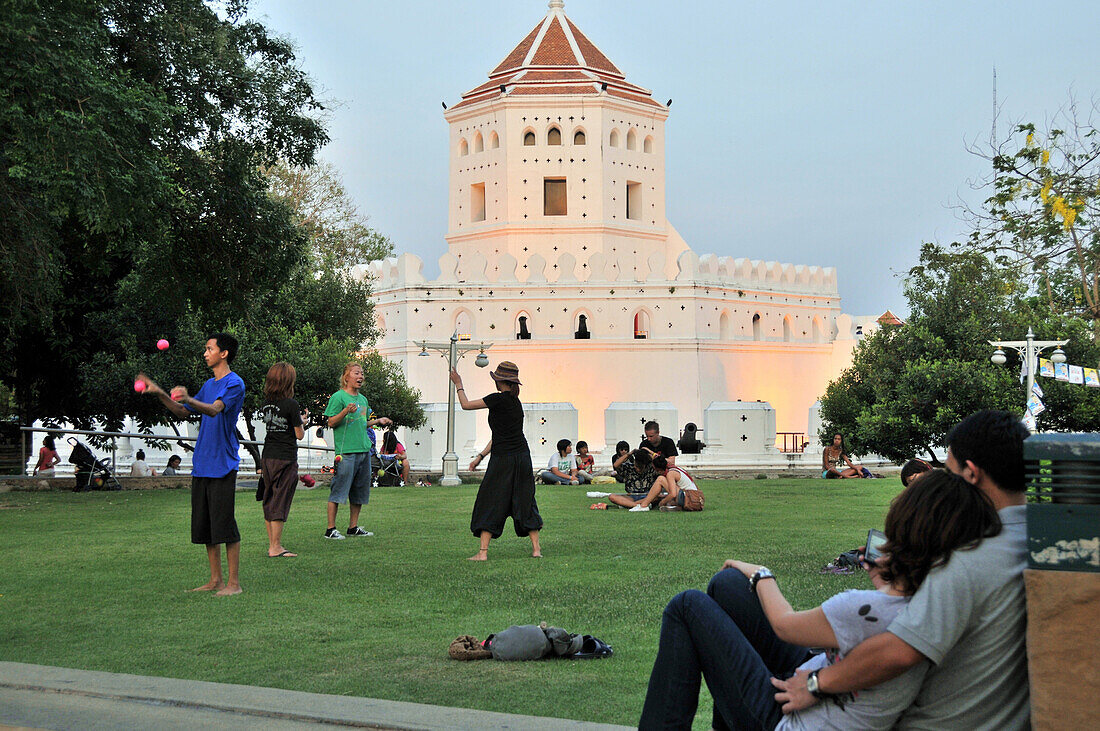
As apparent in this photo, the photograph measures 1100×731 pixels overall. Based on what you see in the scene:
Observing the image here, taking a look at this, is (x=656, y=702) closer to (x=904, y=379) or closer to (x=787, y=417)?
(x=904, y=379)

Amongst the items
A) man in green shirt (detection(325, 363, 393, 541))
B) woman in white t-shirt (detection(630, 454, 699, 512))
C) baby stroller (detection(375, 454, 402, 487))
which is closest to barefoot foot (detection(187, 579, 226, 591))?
man in green shirt (detection(325, 363, 393, 541))

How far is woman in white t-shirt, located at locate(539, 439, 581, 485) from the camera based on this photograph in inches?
908

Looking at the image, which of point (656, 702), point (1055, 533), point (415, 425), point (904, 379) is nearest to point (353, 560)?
point (656, 702)

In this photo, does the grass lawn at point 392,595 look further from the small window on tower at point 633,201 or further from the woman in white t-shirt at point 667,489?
the small window on tower at point 633,201

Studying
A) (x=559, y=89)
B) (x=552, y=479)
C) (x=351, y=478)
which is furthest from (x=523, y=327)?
(x=351, y=478)

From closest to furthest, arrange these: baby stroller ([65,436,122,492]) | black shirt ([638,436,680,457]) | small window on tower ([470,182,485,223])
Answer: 1. black shirt ([638,436,680,457])
2. baby stroller ([65,436,122,492])
3. small window on tower ([470,182,485,223])

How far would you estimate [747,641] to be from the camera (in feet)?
12.5

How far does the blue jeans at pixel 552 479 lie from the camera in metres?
23.0

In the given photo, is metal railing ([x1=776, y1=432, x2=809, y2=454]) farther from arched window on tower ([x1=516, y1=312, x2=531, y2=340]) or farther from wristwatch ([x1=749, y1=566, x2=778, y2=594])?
wristwatch ([x1=749, y1=566, x2=778, y2=594])

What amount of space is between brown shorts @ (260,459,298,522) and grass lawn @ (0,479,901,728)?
427 millimetres

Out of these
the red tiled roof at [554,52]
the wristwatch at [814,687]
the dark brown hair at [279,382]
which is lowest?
Answer: the wristwatch at [814,687]

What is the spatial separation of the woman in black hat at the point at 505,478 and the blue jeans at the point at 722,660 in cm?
583

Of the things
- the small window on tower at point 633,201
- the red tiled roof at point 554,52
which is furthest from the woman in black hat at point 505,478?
the red tiled roof at point 554,52

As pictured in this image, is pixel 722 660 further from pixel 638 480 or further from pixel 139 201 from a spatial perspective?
pixel 638 480
